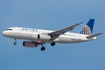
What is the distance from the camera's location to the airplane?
44219 millimetres

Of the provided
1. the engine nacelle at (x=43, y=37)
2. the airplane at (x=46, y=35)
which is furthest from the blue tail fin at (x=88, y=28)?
the engine nacelle at (x=43, y=37)

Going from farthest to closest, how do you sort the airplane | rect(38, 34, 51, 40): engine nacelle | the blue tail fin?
1. the blue tail fin
2. rect(38, 34, 51, 40): engine nacelle
3. the airplane

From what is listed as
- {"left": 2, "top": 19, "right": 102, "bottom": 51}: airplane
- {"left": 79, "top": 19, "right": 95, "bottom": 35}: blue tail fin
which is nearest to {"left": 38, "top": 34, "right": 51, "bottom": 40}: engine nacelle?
{"left": 2, "top": 19, "right": 102, "bottom": 51}: airplane

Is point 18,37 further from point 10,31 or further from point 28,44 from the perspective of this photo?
point 28,44

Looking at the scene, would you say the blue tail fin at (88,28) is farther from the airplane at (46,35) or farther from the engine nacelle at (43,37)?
the engine nacelle at (43,37)

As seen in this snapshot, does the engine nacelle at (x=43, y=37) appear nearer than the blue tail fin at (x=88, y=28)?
Yes

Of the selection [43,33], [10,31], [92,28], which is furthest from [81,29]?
[10,31]

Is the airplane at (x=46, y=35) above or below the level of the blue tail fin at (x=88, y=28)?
below

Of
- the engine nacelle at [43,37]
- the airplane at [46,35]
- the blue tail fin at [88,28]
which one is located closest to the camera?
the airplane at [46,35]

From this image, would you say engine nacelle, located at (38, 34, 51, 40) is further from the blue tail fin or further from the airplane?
the blue tail fin

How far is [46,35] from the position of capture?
46156 mm

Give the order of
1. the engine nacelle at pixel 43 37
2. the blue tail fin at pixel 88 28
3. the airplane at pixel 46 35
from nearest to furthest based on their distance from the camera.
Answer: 1. the airplane at pixel 46 35
2. the engine nacelle at pixel 43 37
3. the blue tail fin at pixel 88 28

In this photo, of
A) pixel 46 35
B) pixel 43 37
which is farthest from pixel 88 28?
pixel 43 37

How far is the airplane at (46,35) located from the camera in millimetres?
44219
